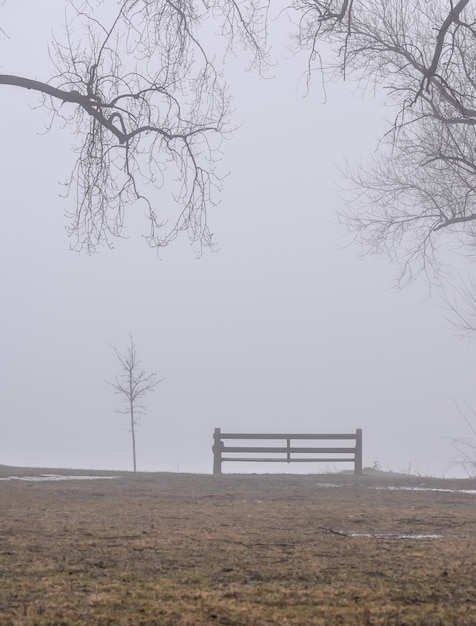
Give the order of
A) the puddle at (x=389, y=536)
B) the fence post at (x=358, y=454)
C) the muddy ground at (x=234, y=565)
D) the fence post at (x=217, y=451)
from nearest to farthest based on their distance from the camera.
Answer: the muddy ground at (x=234, y=565), the puddle at (x=389, y=536), the fence post at (x=217, y=451), the fence post at (x=358, y=454)

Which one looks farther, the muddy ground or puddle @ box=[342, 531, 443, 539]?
puddle @ box=[342, 531, 443, 539]

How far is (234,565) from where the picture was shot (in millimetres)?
5855

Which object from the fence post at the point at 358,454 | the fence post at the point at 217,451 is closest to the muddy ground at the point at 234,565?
the fence post at the point at 217,451

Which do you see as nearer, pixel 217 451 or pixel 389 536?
pixel 389 536

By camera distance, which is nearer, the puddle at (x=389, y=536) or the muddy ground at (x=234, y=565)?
the muddy ground at (x=234, y=565)

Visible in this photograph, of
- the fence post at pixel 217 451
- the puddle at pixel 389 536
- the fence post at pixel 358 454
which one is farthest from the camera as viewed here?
the fence post at pixel 358 454

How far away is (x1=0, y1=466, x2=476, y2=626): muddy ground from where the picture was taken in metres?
4.34

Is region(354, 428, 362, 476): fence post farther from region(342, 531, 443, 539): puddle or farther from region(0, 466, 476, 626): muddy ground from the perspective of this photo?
region(342, 531, 443, 539): puddle

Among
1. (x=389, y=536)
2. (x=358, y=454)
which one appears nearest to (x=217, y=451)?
(x=358, y=454)

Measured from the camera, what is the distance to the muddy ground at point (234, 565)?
14.2 ft

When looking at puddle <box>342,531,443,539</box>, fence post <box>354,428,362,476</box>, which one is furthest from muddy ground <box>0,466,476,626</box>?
fence post <box>354,428,362,476</box>

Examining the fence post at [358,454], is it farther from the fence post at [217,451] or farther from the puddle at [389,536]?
the puddle at [389,536]

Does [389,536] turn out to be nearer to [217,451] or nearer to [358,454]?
[217,451]

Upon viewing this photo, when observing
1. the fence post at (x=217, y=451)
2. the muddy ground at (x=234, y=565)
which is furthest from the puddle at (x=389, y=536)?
the fence post at (x=217, y=451)
